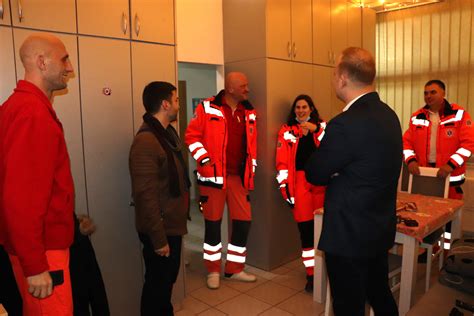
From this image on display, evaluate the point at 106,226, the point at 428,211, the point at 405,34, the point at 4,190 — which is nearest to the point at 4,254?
the point at 4,190

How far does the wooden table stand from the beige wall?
232 cm

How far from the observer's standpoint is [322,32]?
409 cm

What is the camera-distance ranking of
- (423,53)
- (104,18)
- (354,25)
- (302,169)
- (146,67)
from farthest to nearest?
(423,53)
(354,25)
(302,169)
(146,67)
(104,18)

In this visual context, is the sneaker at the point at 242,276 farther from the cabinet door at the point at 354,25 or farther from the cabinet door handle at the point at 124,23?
the cabinet door at the point at 354,25

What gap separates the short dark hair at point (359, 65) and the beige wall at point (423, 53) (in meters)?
3.59

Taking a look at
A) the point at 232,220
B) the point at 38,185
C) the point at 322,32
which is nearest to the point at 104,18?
the point at 38,185

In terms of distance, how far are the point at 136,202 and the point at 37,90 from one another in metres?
0.83

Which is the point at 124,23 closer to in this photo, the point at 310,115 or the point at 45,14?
the point at 45,14

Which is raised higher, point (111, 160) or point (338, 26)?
point (338, 26)

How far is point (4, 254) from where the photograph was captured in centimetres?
175

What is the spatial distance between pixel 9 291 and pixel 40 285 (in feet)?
1.69

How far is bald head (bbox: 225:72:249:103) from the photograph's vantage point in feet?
10.8

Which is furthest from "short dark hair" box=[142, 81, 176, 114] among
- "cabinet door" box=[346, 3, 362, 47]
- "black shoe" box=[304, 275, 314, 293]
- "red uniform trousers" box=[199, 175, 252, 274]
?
"cabinet door" box=[346, 3, 362, 47]

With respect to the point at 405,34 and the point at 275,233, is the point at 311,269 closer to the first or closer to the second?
the point at 275,233
